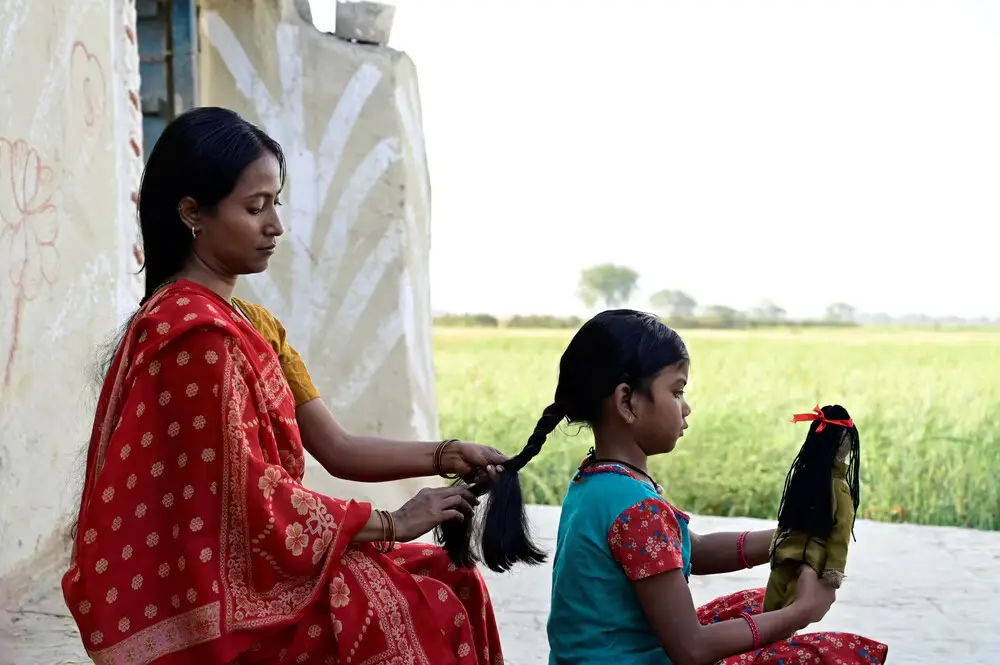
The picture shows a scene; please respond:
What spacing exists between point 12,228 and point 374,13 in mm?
2830

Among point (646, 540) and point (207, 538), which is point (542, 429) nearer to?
point (646, 540)

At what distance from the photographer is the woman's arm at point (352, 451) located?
2539 mm

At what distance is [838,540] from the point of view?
2059mm

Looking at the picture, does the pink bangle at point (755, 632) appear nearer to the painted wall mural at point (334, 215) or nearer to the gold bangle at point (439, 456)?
A: the gold bangle at point (439, 456)

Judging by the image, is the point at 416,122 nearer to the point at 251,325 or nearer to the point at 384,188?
the point at 384,188

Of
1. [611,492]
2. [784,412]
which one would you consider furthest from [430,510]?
[784,412]

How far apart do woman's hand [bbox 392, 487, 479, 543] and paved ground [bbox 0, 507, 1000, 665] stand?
1.34m

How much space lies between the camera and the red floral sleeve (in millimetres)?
2018

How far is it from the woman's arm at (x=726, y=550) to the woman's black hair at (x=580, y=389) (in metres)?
0.35

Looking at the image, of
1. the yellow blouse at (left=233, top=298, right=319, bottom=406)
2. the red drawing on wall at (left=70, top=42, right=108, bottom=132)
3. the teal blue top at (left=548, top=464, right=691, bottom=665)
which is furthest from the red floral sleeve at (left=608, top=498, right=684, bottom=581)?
the red drawing on wall at (left=70, top=42, right=108, bottom=132)

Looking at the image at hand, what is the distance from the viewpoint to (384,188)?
582cm

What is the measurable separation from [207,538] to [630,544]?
76 centimetres

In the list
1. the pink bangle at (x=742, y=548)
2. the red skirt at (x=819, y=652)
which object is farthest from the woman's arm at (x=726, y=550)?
the red skirt at (x=819, y=652)

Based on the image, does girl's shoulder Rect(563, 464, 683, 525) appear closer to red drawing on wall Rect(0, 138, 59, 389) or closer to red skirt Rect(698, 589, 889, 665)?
red skirt Rect(698, 589, 889, 665)
